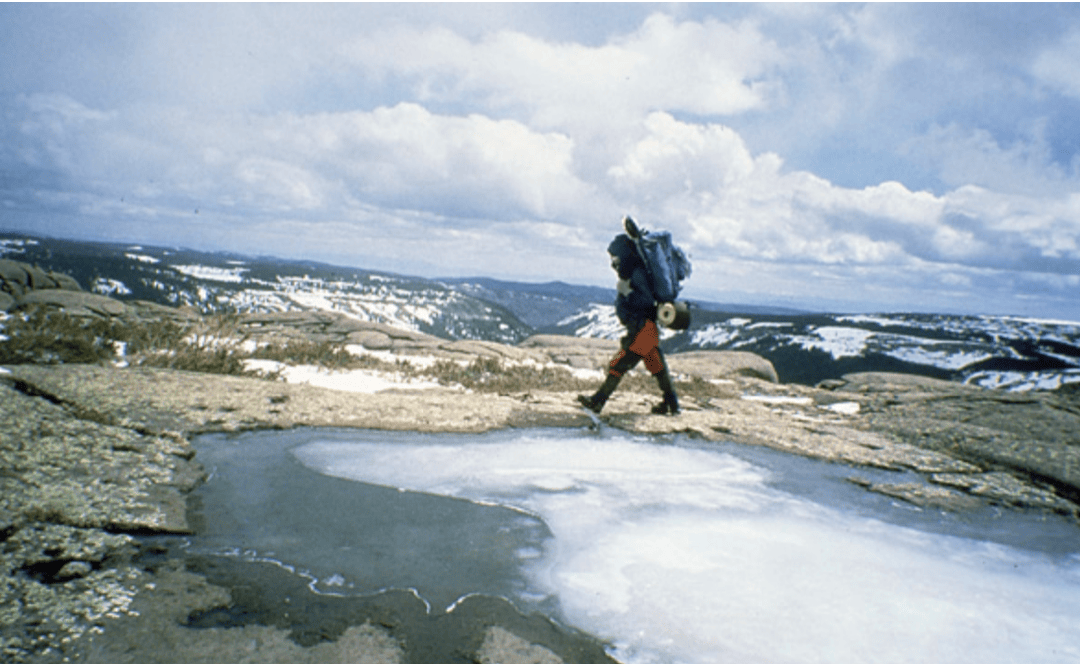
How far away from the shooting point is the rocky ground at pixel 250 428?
162 cm

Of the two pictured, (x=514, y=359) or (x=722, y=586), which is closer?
(x=722, y=586)

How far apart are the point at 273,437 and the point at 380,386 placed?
3044 millimetres

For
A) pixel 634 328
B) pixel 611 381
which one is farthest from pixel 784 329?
pixel 611 381

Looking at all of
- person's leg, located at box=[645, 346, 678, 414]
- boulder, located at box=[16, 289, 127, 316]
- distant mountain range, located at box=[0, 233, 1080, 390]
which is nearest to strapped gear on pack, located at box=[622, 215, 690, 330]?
person's leg, located at box=[645, 346, 678, 414]

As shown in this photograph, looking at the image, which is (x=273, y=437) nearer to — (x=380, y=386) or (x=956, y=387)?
(x=380, y=386)

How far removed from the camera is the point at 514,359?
12.1 meters

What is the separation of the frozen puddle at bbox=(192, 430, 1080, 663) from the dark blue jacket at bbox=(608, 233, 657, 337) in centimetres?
202

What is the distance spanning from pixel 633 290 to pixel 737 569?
3537mm

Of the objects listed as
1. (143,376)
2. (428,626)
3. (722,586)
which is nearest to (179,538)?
(428,626)

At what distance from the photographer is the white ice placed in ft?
6.49

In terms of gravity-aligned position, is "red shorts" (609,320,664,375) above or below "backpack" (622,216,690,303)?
below

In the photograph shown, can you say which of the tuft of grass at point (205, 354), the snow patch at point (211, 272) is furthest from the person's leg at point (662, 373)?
the snow patch at point (211, 272)

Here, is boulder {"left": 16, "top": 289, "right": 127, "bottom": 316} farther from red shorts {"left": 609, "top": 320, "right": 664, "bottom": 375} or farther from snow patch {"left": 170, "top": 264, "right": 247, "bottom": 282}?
snow patch {"left": 170, "top": 264, "right": 247, "bottom": 282}

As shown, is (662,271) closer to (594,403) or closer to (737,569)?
(594,403)
